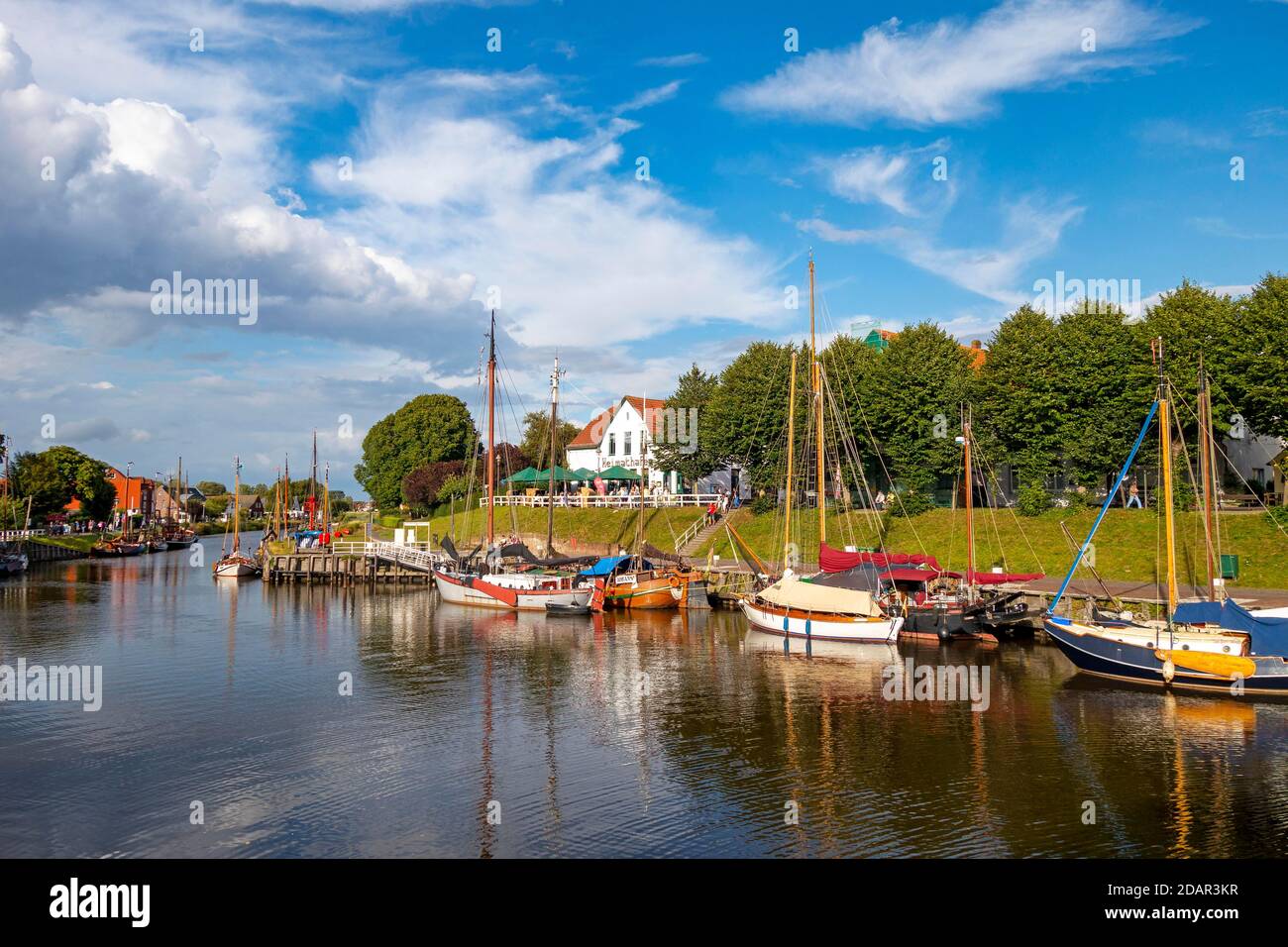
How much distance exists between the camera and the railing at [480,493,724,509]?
73969 mm

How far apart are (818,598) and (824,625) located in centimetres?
131

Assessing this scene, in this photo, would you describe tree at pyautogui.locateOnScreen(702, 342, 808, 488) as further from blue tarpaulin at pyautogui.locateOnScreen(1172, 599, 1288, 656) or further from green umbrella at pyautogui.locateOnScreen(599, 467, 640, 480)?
blue tarpaulin at pyautogui.locateOnScreen(1172, 599, 1288, 656)

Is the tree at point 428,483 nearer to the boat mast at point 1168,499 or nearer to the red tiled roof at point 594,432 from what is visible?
the red tiled roof at point 594,432

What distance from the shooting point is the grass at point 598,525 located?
6994 cm

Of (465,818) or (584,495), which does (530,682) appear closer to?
(465,818)

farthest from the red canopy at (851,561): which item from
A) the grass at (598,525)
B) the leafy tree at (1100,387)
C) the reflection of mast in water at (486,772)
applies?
the grass at (598,525)

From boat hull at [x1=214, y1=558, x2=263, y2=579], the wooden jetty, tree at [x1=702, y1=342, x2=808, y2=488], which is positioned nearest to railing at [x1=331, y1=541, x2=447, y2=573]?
the wooden jetty

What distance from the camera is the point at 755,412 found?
227ft

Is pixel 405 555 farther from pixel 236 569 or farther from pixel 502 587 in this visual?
pixel 502 587

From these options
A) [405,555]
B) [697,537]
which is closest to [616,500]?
[697,537]

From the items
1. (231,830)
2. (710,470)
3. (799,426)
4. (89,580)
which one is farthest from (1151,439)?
(89,580)

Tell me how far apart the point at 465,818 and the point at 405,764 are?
4.24 meters

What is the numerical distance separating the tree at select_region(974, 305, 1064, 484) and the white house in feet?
109

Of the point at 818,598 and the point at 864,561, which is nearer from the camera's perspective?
the point at 818,598
